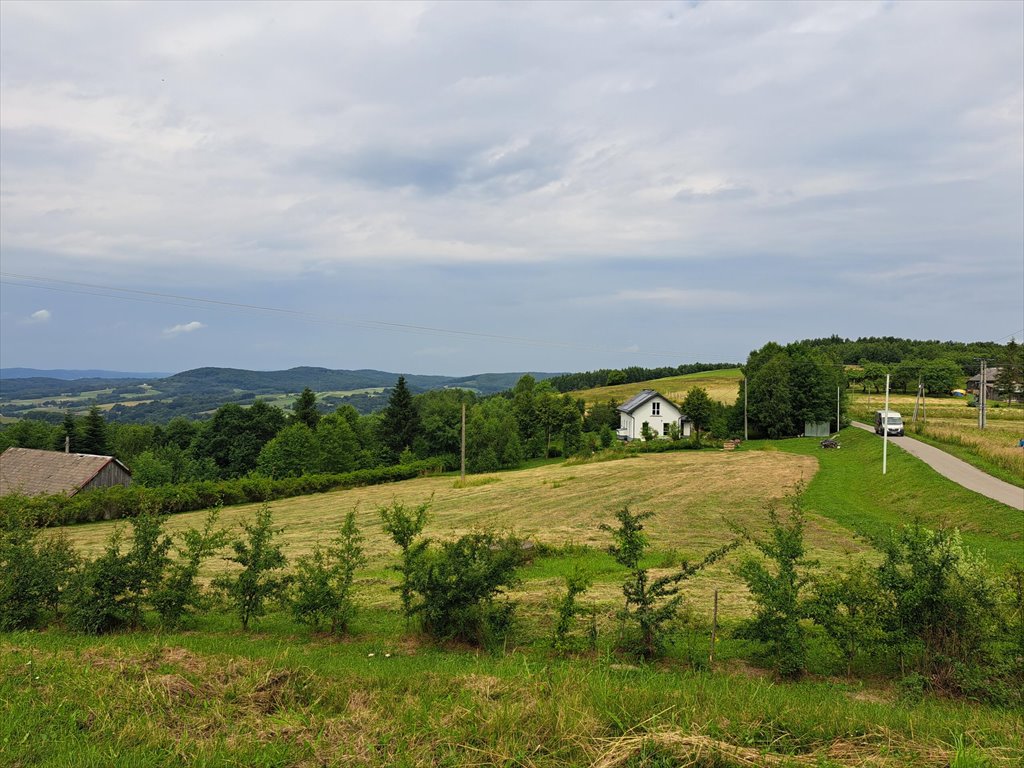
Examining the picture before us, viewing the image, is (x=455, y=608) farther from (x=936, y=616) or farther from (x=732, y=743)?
(x=936, y=616)

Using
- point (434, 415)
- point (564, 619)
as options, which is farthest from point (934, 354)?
point (564, 619)

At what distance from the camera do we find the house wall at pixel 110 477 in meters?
43.1

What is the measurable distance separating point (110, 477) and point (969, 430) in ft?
217

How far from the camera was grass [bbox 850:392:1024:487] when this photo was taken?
95.7 feet

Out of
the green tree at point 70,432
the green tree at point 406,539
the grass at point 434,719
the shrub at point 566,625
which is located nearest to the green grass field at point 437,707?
the grass at point 434,719

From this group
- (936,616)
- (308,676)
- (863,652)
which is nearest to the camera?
(308,676)

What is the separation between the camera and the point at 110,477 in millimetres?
44969

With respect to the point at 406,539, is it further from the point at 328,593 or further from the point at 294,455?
Result: the point at 294,455

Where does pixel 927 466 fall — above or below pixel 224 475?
above

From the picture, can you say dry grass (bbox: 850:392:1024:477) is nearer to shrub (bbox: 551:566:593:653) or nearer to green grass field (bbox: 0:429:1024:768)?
green grass field (bbox: 0:429:1024:768)

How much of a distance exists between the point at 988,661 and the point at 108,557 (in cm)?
1349

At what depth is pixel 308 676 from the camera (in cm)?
673

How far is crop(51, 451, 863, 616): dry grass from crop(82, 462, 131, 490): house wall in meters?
8.62

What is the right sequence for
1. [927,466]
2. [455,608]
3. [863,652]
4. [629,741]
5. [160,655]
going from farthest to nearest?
[927,466] → [455,608] → [863,652] → [160,655] → [629,741]
